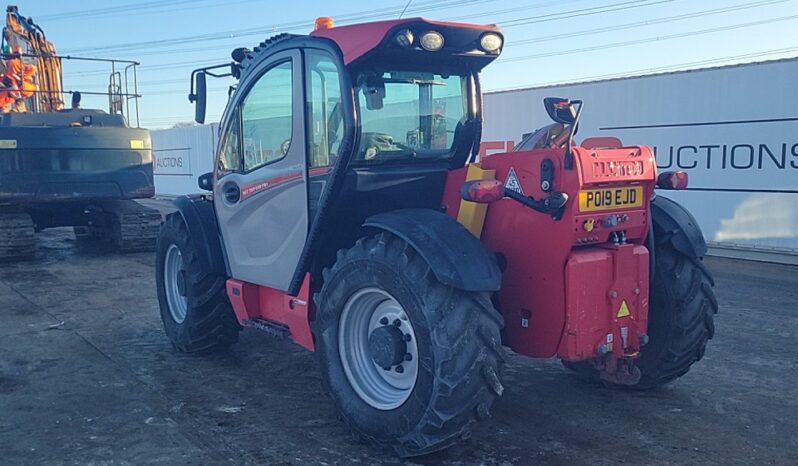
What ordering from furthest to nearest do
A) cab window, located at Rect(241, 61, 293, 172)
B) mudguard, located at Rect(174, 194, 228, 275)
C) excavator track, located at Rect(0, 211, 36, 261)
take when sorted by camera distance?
excavator track, located at Rect(0, 211, 36, 261)
mudguard, located at Rect(174, 194, 228, 275)
cab window, located at Rect(241, 61, 293, 172)

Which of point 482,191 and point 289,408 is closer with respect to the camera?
point 482,191

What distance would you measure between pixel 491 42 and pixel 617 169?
46.3 inches

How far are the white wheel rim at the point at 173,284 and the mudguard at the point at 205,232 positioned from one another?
1.86ft

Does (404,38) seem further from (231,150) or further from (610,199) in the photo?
(231,150)

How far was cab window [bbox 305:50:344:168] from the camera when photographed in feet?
14.8

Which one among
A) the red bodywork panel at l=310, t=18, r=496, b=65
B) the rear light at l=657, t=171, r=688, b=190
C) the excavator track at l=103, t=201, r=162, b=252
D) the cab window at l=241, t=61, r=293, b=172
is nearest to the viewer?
the red bodywork panel at l=310, t=18, r=496, b=65

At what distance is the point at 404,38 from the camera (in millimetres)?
4121

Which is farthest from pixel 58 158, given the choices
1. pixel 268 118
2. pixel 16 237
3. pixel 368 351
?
pixel 368 351

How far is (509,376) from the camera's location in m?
5.44

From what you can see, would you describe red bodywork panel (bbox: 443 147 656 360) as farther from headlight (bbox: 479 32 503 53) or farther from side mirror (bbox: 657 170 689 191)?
headlight (bbox: 479 32 503 53)

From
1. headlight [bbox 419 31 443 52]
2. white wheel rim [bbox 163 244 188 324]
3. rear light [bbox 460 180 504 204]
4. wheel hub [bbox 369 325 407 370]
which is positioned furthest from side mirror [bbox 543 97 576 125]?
white wheel rim [bbox 163 244 188 324]

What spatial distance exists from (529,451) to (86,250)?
1076 centimetres

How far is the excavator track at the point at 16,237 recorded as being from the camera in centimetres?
1110

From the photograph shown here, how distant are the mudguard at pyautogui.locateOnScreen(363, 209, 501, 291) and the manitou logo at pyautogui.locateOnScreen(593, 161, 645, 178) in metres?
0.77
